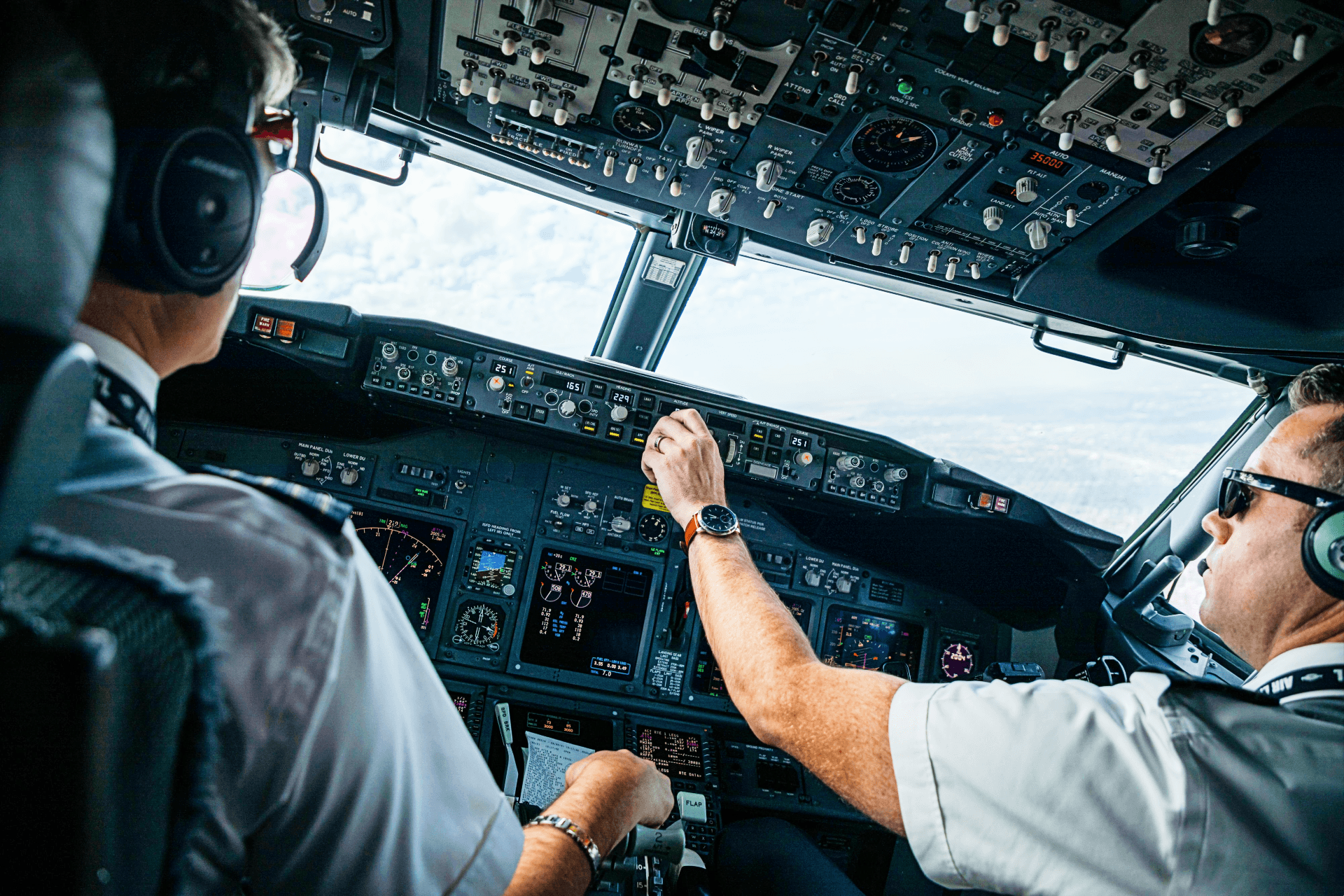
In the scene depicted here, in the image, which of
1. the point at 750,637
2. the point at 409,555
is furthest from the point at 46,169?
the point at 409,555

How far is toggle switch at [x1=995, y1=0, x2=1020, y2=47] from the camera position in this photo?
4.62 feet

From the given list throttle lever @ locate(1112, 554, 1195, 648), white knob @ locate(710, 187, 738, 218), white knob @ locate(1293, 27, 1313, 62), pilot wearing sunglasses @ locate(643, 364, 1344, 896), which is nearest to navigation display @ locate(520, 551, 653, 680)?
white knob @ locate(710, 187, 738, 218)

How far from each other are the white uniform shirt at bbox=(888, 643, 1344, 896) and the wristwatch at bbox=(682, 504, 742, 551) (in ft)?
1.69

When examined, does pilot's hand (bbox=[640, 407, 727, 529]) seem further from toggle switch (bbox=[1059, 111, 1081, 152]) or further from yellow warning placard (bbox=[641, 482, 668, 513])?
yellow warning placard (bbox=[641, 482, 668, 513])

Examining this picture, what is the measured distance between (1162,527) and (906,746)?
9.22ft

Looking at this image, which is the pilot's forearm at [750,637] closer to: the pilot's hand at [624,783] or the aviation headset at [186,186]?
the pilot's hand at [624,783]

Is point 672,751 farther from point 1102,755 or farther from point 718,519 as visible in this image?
point 1102,755

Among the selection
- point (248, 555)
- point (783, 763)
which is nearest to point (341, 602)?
point (248, 555)

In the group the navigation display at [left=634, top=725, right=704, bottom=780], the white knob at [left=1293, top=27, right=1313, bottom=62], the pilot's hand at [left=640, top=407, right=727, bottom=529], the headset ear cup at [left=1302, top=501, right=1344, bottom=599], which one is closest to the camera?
the headset ear cup at [left=1302, top=501, right=1344, bottom=599]

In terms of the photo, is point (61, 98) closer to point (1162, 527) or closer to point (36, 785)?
point (36, 785)

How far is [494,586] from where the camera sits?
2820 millimetres

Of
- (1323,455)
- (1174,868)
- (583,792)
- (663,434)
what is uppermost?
(1323,455)

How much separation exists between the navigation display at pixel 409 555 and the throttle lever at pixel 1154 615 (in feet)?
9.22

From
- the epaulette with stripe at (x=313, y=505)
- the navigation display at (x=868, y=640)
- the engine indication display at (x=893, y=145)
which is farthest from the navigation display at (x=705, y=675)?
the epaulette with stripe at (x=313, y=505)
